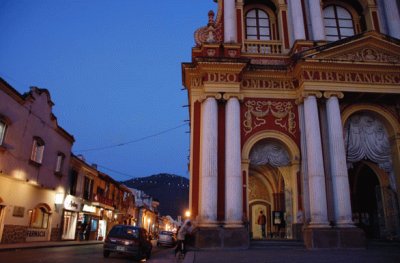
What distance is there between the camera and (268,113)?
54.3 feet

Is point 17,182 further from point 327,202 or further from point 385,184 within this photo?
point 385,184

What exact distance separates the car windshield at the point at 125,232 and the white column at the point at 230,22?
10.2 meters

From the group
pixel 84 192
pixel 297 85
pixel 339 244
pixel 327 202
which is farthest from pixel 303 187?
pixel 84 192

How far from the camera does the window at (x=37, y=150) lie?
63.8ft

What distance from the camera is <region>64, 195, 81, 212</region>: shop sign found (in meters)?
23.8

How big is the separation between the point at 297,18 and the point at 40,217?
749 inches

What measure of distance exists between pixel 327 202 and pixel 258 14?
11167 mm

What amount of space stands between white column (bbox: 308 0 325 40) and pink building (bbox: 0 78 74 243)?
50.7ft

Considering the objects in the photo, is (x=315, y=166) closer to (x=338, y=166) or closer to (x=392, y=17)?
(x=338, y=166)

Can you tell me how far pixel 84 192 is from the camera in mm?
27859

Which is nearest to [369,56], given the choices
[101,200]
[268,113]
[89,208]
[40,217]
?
[268,113]

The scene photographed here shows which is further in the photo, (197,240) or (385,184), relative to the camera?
(385,184)

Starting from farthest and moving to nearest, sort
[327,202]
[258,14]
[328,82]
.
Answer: [258,14] → [328,82] → [327,202]

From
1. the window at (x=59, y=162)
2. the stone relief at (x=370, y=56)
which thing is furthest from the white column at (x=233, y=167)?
the window at (x=59, y=162)
